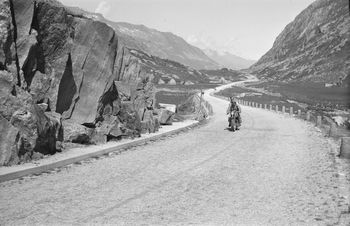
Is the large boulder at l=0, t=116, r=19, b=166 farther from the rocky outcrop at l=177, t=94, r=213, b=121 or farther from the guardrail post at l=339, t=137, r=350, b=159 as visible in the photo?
the rocky outcrop at l=177, t=94, r=213, b=121

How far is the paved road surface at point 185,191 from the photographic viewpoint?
7.55m

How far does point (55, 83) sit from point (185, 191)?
775 cm

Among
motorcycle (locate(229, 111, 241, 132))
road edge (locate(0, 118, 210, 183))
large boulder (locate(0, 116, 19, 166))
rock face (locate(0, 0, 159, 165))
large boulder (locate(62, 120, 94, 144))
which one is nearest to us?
road edge (locate(0, 118, 210, 183))

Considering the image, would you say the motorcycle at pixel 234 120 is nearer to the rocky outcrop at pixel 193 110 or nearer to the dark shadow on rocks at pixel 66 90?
the rocky outcrop at pixel 193 110

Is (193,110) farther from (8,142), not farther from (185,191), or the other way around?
(185,191)

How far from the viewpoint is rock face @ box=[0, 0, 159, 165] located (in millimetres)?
12164

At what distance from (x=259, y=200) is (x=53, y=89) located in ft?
29.7

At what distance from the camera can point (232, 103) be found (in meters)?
24.8

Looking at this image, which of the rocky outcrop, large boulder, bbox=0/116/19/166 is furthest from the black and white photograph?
the rocky outcrop

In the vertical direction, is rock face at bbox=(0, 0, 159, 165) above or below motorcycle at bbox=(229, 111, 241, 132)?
above

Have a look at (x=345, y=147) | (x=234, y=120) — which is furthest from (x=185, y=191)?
(x=234, y=120)

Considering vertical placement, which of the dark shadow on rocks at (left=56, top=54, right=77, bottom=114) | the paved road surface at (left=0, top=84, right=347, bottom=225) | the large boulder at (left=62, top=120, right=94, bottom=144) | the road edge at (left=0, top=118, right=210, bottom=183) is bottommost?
the road edge at (left=0, top=118, right=210, bottom=183)

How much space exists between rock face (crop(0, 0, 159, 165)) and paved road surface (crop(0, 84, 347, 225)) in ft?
5.60

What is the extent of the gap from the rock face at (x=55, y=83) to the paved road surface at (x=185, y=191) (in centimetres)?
171
